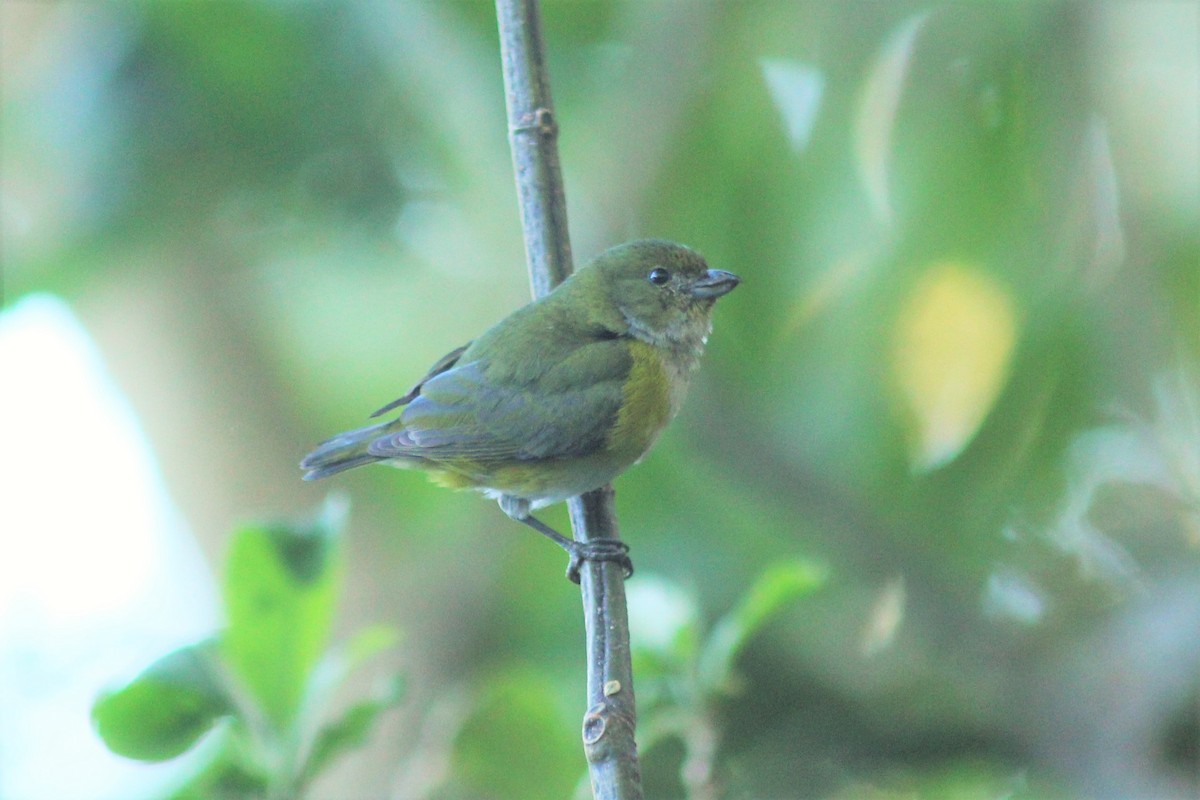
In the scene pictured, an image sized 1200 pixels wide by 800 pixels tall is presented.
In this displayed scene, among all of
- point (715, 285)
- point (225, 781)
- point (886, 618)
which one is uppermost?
point (715, 285)

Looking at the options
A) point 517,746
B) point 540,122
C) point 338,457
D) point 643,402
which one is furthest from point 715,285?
point 517,746

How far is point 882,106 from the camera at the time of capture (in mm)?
3594

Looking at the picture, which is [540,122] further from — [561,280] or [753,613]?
[753,613]

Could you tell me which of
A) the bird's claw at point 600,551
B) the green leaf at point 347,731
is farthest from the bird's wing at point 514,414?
the green leaf at point 347,731

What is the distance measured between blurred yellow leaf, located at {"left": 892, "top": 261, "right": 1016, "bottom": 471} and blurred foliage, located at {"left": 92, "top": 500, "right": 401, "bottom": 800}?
2.01 meters

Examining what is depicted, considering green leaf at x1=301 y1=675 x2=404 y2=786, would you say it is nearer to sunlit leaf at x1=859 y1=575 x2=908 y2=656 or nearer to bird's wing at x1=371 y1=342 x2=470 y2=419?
bird's wing at x1=371 y1=342 x2=470 y2=419

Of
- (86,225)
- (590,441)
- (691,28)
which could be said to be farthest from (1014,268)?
(86,225)

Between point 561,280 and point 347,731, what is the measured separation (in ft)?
→ 2.90

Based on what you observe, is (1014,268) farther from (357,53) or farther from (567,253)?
(357,53)

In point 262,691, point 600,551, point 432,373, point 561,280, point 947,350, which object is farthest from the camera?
point 947,350

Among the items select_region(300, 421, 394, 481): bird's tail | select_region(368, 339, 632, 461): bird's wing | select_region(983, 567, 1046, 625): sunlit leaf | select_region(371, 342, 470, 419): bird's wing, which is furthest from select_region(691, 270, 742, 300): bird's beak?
select_region(983, 567, 1046, 625): sunlit leaf

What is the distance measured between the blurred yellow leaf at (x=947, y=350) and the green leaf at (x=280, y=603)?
2.02 metres

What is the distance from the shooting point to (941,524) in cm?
317

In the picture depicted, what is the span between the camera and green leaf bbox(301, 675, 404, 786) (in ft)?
5.39
